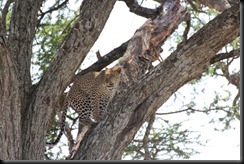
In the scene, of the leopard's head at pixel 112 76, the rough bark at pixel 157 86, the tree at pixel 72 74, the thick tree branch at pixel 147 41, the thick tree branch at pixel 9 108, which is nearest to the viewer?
the thick tree branch at pixel 9 108

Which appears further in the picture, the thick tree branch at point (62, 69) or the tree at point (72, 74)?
the thick tree branch at point (62, 69)

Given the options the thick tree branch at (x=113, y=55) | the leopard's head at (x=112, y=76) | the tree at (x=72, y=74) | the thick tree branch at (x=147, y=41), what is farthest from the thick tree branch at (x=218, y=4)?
the tree at (x=72, y=74)

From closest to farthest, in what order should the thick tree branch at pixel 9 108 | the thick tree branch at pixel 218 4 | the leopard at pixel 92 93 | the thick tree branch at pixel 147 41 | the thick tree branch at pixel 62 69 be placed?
the thick tree branch at pixel 9 108, the thick tree branch at pixel 62 69, the thick tree branch at pixel 147 41, the leopard at pixel 92 93, the thick tree branch at pixel 218 4

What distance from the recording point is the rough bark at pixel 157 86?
3914 mm

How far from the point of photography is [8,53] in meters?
3.77

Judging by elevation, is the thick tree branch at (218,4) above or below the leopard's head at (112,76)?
above

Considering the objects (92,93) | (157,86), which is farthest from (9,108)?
(92,93)

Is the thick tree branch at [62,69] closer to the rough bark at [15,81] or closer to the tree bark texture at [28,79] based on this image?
the tree bark texture at [28,79]

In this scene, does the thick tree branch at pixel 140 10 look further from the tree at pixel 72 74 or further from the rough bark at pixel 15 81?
the rough bark at pixel 15 81

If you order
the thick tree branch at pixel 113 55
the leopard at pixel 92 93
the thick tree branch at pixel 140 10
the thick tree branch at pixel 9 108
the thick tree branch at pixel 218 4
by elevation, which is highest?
the thick tree branch at pixel 218 4

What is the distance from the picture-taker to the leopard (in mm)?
5688

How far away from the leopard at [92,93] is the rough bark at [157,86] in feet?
4.92

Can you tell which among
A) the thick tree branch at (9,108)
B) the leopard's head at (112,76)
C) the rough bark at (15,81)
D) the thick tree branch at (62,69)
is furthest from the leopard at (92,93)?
the thick tree branch at (9,108)

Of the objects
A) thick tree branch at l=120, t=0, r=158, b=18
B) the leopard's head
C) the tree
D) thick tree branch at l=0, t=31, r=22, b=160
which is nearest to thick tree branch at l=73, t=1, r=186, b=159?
thick tree branch at l=120, t=0, r=158, b=18
